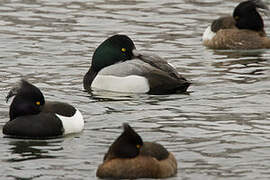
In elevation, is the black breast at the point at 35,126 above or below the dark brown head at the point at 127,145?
below


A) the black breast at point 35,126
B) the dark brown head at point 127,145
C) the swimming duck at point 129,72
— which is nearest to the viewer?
the dark brown head at point 127,145

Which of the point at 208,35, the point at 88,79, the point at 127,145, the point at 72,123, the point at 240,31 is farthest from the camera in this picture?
the point at 240,31

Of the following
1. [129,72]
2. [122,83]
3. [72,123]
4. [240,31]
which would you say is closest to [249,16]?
[240,31]

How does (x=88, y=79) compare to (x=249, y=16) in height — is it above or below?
below

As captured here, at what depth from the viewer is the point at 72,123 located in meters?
12.5

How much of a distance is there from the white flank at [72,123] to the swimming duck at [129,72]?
286 centimetres

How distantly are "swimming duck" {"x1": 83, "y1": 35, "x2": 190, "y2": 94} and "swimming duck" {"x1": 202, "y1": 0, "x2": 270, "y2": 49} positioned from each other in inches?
160

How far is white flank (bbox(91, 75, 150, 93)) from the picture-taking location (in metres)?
15.4

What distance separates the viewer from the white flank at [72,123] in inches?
493

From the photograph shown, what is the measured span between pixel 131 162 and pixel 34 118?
258cm

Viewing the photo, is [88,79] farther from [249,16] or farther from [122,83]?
[249,16]

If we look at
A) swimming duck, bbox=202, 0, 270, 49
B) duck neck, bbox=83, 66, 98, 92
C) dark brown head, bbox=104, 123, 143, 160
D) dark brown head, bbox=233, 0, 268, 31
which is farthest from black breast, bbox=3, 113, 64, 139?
dark brown head, bbox=233, 0, 268, 31

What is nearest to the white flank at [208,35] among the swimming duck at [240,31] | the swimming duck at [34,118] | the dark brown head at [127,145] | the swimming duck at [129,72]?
the swimming duck at [240,31]

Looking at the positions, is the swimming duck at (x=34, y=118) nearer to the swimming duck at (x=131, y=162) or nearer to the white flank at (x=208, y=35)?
the swimming duck at (x=131, y=162)
